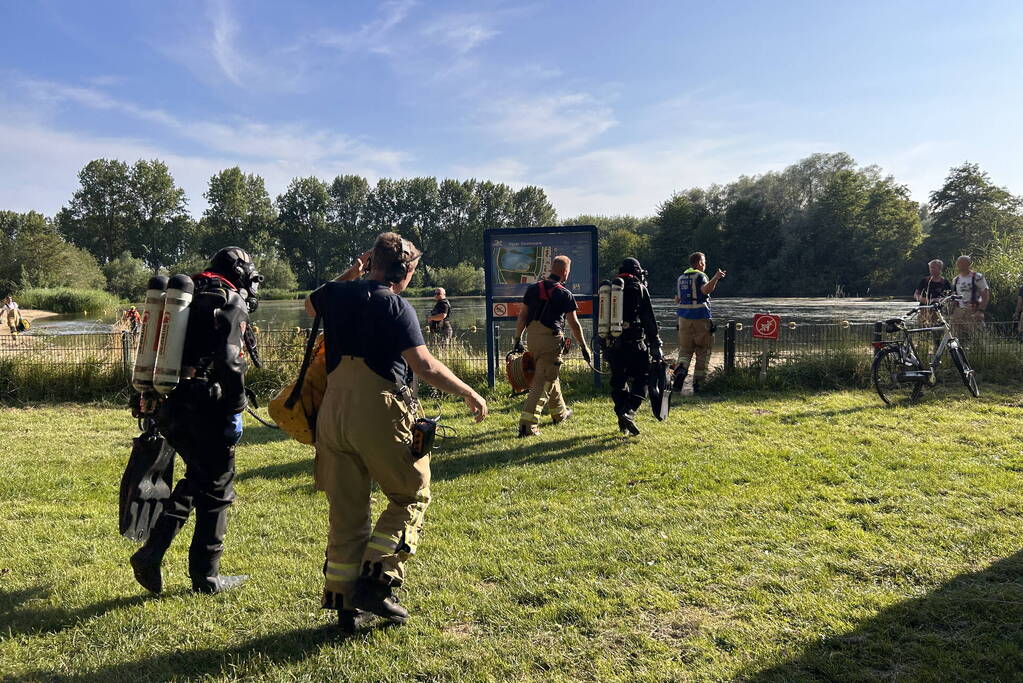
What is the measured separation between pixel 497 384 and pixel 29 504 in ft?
20.1

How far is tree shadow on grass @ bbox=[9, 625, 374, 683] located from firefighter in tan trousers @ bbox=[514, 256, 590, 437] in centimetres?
414

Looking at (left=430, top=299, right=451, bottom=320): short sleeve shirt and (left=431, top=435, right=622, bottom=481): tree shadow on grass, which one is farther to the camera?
(left=430, top=299, right=451, bottom=320): short sleeve shirt

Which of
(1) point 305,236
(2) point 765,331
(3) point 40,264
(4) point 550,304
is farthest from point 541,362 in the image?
(1) point 305,236

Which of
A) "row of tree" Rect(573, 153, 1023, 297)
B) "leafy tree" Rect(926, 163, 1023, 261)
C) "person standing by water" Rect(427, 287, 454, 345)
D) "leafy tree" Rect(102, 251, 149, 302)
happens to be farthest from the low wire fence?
"leafy tree" Rect(102, 251, 149, 302)

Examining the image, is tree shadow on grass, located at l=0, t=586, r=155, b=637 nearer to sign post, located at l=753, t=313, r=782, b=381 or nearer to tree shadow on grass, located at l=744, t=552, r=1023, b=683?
tree shadow on grass, located at l=744, t=552, r=1023, b=683

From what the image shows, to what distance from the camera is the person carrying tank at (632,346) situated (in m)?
6.63

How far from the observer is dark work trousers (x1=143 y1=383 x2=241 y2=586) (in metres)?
3.34

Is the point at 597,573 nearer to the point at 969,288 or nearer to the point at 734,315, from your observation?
the point at 969,288

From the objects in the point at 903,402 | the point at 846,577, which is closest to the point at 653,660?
the point at 846,577

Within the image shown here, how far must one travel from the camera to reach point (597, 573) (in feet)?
11.8

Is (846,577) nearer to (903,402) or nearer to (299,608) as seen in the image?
(299,608)

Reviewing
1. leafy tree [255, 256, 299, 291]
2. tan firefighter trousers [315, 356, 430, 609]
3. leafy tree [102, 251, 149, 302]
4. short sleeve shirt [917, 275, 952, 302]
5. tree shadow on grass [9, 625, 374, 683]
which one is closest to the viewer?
tree shadow on grass [9, 625, 374, 683]

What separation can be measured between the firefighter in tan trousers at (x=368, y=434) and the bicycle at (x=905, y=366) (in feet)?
24.7

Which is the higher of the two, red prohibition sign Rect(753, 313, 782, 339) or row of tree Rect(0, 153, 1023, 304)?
row of tree Rect(0, 153, 1023, 304)
